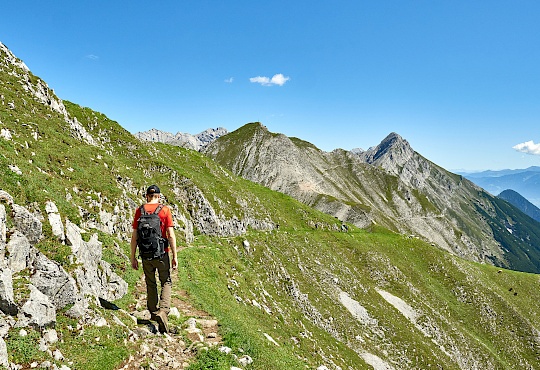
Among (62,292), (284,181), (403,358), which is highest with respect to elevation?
(284,181)

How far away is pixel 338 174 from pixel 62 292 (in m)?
182

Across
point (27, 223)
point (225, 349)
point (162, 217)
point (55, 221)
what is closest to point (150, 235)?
point (162, 217)

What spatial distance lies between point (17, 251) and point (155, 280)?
463 centimetres

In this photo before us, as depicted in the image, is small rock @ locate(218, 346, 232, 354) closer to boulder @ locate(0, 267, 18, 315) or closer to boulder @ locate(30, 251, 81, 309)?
boulder @ locate(30, 251, 81, 309)

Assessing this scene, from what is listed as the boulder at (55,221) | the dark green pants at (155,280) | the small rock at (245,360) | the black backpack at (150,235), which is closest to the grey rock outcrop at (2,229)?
the boulder at (55,221)

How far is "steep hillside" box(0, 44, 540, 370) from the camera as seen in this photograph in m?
10.4

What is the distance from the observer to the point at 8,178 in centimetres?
1376

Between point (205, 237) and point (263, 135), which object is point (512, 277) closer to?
point (205, 237)

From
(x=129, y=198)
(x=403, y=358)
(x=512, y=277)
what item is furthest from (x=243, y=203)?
(x=512, y=277)

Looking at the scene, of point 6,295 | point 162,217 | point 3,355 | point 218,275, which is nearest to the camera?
point 3,355

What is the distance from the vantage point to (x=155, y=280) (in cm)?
1173

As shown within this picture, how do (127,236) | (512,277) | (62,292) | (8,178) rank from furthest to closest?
(512,277)
(127,236)
(8,178)
(62,292)

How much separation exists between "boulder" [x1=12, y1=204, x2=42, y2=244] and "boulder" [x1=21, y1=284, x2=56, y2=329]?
292 cm

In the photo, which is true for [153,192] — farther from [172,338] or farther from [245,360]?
[245,360]
